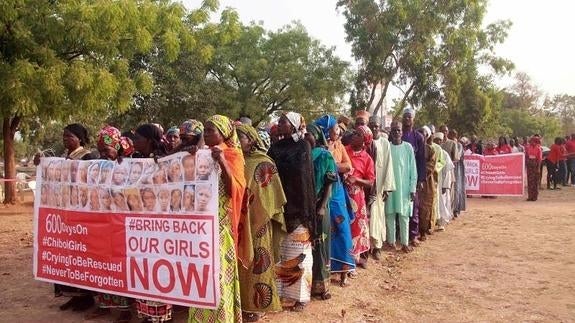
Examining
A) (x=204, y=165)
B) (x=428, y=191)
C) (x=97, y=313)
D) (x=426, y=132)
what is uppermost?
(x=426, y=132)

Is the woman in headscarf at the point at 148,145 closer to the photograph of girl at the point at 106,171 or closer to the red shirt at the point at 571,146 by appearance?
the photograph of girl at the point at 106,171

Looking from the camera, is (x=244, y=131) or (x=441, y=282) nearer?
(x=244, y=131)

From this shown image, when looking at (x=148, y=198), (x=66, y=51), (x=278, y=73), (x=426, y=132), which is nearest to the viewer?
(x=148, y=198)

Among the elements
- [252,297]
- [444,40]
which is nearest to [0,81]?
[252,297]

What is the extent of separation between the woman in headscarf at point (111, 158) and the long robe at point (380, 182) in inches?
132

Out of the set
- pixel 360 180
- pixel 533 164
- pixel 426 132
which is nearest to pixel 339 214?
pixel 360 180

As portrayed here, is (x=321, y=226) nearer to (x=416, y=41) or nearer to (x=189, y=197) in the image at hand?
(x=189, y=197)

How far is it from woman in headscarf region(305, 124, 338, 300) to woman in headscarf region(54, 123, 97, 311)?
6.74 feet

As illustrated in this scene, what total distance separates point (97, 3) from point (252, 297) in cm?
826

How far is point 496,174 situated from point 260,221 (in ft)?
40.2

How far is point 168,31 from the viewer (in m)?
12.7

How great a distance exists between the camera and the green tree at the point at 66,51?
405 inches

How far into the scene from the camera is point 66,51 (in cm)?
1165

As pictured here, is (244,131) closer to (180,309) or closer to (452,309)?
(180,309)
